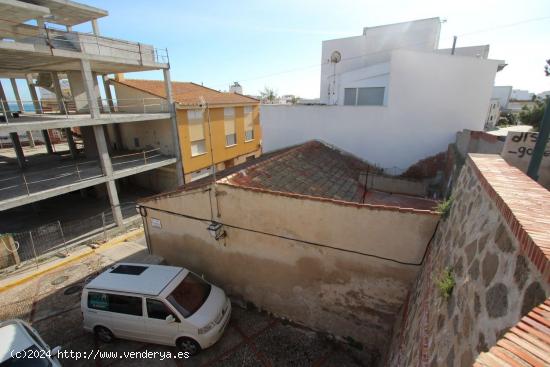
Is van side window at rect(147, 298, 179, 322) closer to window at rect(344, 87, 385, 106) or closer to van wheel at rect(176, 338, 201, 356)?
van wheel at rect(176, 338, 201, 356)

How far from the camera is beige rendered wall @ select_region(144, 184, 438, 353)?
5492mm

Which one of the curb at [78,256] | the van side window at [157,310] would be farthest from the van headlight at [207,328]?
the curb at [78,256]

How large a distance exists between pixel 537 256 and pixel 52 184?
16.1 metres

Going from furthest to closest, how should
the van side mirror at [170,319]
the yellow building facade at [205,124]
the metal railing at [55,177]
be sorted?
1. the yellow building facade at [205,124]
2. the metal railing at [55,177]
3. the van side mirror at [170,319]

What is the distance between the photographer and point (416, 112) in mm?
11617

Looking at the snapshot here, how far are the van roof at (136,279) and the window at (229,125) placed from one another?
619 inches

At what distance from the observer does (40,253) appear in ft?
37.5

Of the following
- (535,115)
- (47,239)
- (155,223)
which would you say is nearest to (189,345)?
(155,223)

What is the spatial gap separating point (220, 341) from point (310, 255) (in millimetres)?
3140

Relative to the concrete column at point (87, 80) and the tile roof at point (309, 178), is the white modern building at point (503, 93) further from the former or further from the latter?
the concrete column at point (87, 80)

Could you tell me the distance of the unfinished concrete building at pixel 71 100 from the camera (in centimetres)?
1105

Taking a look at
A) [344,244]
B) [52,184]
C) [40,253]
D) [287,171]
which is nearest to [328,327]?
[344,244]

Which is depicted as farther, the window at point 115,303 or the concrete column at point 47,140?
the concrete column at point 47,140

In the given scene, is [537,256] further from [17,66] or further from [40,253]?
[17,66]
